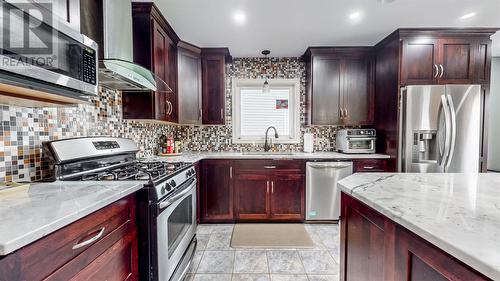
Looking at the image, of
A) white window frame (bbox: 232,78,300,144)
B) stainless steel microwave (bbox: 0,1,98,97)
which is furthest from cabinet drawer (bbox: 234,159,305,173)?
stainless steel microwave (bbox: 0,1,98,97)

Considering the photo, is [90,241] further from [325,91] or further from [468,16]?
[468,16]

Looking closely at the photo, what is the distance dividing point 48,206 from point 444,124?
3401mm

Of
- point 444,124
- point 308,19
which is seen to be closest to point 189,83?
point 308,19

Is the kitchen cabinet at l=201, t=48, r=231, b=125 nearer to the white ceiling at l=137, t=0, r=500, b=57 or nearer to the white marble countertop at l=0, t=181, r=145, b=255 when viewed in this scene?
the white ceiling at l=137, t=0, r=500, b=57

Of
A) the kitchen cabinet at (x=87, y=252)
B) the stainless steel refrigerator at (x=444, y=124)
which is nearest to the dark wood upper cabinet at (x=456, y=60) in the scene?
the stainless steel refrigerator at (x=444, y=124)

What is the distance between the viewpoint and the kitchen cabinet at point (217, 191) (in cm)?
277

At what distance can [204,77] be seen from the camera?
306cm

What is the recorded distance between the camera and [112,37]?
58.4 inches

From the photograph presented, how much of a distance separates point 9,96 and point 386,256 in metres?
1.84

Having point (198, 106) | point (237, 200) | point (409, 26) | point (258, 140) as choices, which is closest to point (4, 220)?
point (237, 200)

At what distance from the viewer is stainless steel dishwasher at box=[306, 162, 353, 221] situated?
275 centimetres

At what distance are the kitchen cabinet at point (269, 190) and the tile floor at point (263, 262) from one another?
1.41ft

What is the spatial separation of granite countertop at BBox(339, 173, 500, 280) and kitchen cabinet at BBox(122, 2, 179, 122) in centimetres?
184

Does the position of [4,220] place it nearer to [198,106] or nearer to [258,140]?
[198,106]
